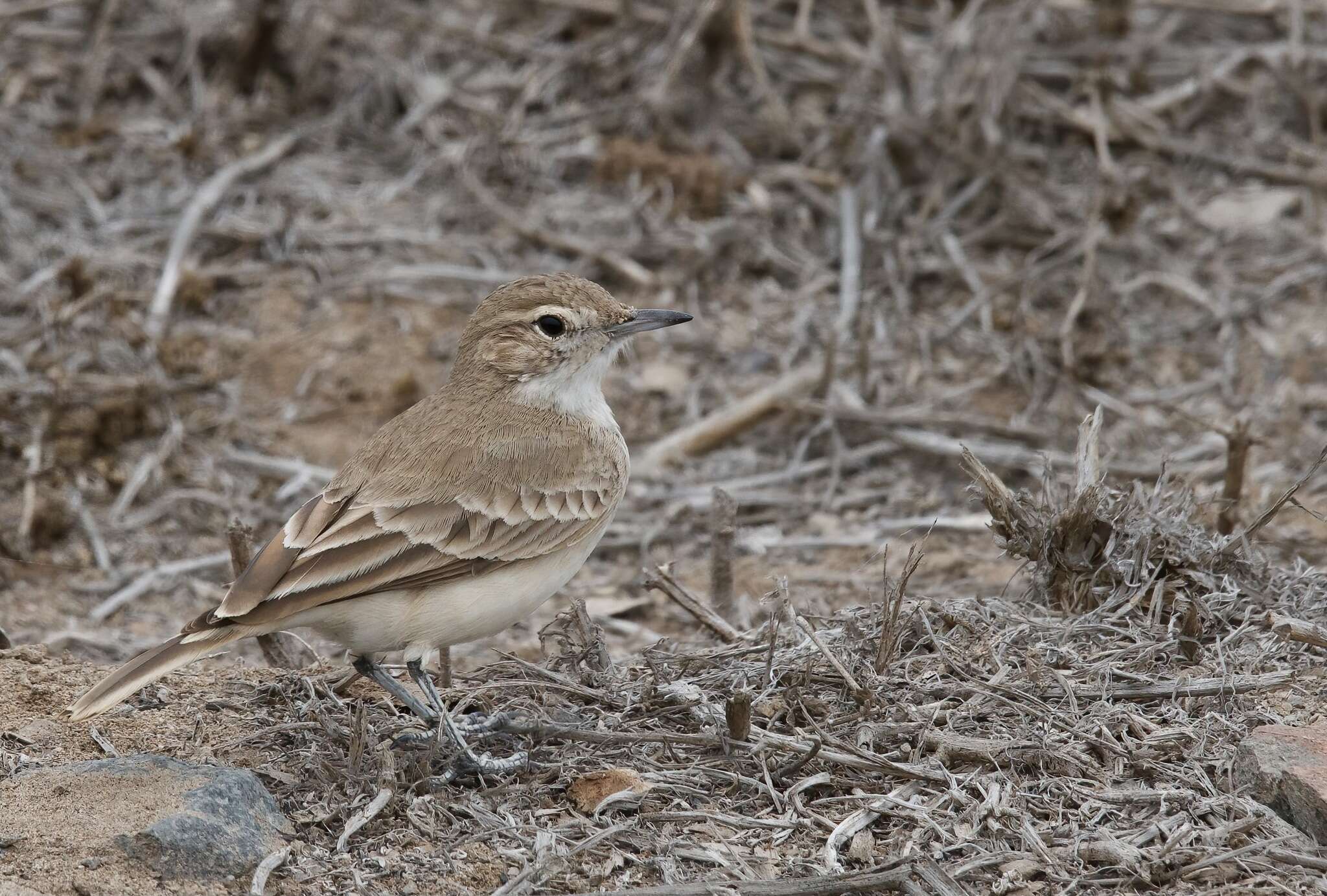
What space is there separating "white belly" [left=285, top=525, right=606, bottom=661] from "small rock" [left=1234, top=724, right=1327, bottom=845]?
2570 mm

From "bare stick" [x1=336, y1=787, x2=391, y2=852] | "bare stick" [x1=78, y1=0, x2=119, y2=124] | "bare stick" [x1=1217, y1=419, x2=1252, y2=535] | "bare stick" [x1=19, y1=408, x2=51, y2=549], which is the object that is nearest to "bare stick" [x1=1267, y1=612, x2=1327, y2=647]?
"bare stick" [x1=1217, y1=419, x2=1252, y2=535]

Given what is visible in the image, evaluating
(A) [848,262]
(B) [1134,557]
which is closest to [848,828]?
(B) [1134,557]

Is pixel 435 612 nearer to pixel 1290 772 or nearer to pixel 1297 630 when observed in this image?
pixel 1290 772

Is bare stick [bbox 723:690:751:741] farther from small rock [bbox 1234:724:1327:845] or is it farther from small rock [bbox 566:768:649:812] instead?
small rock [bbox 1234:724:1327:845]

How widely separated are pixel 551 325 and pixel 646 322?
1.37 feet

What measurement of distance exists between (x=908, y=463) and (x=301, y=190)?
4.87 metres

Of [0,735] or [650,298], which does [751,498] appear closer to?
[650,298]

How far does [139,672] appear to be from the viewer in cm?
511

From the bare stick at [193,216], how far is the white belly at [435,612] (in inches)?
198

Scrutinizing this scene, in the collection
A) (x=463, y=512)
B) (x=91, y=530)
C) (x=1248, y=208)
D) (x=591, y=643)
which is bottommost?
(x=91, y=530)

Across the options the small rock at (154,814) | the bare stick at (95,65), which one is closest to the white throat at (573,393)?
the small rock at (154,814)

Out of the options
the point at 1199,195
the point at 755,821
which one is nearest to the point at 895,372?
the point at 1199,195

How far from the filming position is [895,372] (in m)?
10.2

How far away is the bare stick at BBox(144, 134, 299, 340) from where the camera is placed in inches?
402
